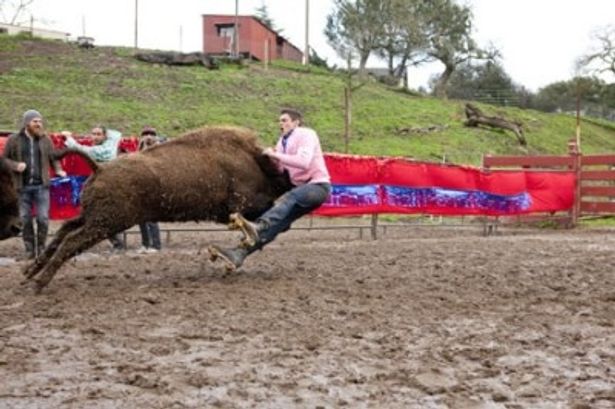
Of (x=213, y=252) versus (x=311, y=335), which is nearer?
(x=311, y=335)

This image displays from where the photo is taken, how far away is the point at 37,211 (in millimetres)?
9680

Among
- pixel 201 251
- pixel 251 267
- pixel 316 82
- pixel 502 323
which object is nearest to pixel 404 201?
pixel 201 251

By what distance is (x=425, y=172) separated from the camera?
14805mm

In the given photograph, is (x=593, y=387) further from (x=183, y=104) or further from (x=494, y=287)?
(x=183, y=104)

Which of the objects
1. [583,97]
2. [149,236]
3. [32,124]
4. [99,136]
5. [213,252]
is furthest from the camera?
[583,97]

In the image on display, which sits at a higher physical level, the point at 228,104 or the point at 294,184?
the point at 228,104

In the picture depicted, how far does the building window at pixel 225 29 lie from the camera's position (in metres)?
58.3

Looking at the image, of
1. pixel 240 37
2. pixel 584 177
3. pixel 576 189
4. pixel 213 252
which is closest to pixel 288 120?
pixel 213 252

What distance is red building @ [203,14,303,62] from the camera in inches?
2229

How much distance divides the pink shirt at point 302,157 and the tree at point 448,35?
2090 inches

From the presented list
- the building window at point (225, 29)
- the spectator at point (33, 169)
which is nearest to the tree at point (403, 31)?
the building window at point (225, 29)

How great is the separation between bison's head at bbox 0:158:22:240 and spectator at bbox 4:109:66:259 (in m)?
0.66

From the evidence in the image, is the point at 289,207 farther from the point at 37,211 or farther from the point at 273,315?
the point at 37,211

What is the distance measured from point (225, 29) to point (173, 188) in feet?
176
